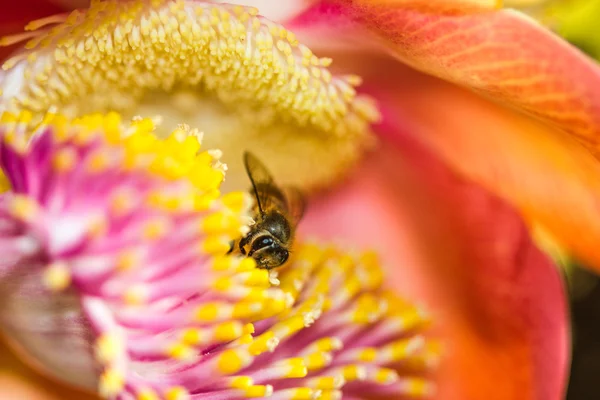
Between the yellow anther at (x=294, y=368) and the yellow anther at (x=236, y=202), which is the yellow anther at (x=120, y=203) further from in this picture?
the yellow anther at (x=294, y=368)

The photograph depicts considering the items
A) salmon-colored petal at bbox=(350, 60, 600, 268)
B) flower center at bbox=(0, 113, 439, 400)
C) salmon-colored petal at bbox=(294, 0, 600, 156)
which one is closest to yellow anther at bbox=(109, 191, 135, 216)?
flower center at bbox=(0, 113, 439, 400)

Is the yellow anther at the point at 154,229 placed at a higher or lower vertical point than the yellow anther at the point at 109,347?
higher

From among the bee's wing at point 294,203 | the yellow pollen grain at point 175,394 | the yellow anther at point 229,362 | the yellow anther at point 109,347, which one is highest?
the yellow anther at point 109,347

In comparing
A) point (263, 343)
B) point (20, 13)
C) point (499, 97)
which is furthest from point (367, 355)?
point (20, 13)

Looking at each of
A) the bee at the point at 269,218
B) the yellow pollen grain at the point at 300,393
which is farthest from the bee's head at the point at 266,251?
the yellow pollen grain at the point at 300,393

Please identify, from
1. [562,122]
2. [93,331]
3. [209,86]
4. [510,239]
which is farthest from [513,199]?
[93,331]

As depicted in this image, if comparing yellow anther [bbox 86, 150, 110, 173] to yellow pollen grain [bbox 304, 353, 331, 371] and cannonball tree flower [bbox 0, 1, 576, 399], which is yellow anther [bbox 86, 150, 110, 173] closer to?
cannonball tree flower [bbox 0, 1, 576, 399]

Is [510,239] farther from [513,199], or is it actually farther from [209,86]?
[209,86]
